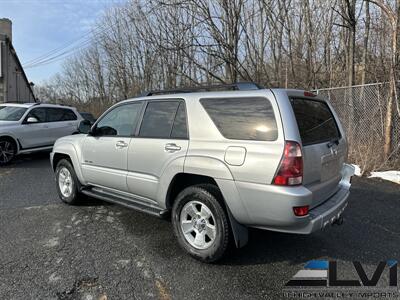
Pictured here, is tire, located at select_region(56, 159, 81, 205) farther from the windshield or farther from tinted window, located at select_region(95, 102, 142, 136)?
the windshield

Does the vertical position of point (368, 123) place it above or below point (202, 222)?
above

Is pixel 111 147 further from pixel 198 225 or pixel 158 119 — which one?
pixel 198 225

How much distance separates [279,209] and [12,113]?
9.81 m

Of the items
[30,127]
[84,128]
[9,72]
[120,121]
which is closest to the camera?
[120,121]

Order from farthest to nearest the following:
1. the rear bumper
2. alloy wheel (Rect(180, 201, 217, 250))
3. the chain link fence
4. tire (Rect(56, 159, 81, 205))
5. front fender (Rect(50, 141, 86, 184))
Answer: the chain link fence < tire (Rect(56, 159, 81, 205)) < front fender (Rect(50, 141, 86, 184)) < alloy wheel (Rect(180, 201, 217, 250)) < the rear bumper

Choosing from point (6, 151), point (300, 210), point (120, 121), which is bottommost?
point (6, 151)

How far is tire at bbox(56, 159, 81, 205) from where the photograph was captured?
212 inches

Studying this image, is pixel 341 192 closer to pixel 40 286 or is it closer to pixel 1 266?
pixel 40 286

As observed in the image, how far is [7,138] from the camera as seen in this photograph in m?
9.39

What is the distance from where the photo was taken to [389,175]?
7328mm

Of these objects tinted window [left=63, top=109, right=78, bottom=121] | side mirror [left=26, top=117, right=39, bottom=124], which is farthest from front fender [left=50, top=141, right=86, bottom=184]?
tinted window [left=63, top=109, right=78, bottom=121]

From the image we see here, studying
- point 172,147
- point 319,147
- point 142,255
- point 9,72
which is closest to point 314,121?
point 319,147

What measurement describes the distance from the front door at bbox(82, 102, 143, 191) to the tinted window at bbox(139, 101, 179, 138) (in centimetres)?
20

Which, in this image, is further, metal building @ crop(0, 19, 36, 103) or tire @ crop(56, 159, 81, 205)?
metal building @ crop(0, 19, 36, 103)
